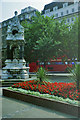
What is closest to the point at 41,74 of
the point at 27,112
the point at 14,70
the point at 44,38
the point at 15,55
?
the point at 27,112

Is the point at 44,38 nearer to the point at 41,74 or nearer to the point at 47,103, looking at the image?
the point at 41,74

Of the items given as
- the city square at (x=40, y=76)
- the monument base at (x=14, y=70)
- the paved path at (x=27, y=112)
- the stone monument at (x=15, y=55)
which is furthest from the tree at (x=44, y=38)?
the paved path at (x=27, y=112)

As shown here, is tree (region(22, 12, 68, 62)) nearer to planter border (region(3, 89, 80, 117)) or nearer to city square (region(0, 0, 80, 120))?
city square (region(0, 0, 80, 120))

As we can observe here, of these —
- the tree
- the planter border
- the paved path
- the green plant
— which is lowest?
the paved path

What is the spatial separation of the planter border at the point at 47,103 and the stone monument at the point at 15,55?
765 cm

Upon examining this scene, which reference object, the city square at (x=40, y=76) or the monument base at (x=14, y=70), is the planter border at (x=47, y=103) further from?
the monument base at (x=14, y=70)

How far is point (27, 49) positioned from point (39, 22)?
5.09m

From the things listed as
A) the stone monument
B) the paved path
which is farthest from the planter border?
the stone monument

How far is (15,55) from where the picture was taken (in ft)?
57.8

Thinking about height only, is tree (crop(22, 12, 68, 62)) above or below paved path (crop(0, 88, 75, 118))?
above

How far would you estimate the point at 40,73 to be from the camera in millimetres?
→ 9125

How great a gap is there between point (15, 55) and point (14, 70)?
2360 mm

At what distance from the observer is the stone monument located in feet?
52.6

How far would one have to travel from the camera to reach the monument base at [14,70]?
52.2 ft
